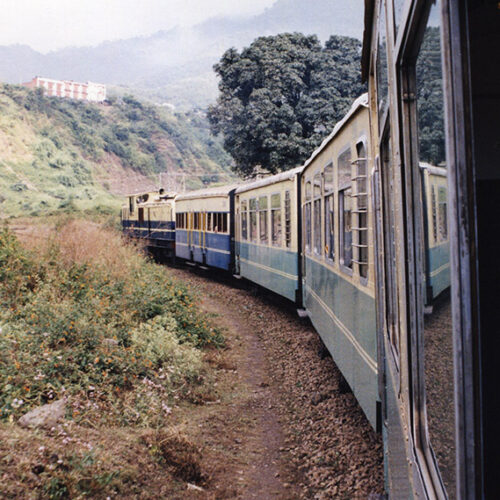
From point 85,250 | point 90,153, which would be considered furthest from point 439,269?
point 90,153

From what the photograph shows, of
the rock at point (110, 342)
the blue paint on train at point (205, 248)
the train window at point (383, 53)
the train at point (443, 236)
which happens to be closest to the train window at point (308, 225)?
the rock at point (110, 342)

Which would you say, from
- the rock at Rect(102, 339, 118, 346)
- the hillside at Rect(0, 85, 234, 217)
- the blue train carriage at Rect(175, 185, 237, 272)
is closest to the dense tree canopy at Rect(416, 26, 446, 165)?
the rock at Rect(102, 339, 118, 346)

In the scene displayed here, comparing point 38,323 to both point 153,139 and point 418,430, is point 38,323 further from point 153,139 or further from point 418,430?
point 153,139

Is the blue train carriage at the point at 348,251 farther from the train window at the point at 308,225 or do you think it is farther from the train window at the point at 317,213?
the train window at the point at 308,225

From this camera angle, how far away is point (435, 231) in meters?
1.26

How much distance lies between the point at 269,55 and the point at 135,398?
25.3 meters

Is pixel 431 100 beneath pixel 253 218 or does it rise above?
beneath

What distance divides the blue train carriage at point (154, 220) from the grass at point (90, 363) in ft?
36.8

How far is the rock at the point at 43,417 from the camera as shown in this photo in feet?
15.8

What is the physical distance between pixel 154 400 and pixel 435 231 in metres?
5.36

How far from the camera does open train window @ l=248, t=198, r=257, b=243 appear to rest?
511 inches

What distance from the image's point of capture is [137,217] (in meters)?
26.8

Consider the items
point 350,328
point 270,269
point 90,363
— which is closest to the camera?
point 350,328

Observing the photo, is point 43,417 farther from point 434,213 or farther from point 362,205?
point 434,213
